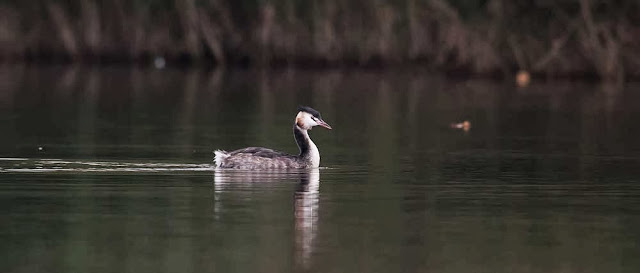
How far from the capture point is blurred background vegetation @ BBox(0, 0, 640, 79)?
40531 millimetres

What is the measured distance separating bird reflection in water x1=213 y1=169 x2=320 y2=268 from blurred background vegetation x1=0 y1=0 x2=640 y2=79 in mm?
22321

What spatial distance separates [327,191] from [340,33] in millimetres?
30675

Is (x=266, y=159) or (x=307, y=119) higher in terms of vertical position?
(x=307, y=119)

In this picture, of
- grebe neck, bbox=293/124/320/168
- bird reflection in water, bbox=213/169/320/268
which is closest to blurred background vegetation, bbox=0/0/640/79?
grebe neck, bbox=293/124/320/168

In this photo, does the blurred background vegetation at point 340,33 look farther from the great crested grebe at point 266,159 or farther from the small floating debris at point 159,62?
the great crested grebe at point 266,159

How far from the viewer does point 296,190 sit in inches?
631

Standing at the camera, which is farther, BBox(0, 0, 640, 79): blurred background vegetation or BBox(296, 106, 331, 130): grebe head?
BBox(0, 0, 640, 79): blurred background vegetation

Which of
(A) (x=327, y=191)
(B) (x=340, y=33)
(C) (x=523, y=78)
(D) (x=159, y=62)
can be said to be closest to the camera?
(A) (x=327, y=191)

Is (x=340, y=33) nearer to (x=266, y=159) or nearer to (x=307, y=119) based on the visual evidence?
(x=307, y=119)

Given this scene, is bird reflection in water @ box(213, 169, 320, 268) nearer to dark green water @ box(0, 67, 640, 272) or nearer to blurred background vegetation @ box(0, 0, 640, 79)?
dark green water @ box(0, 67, 640, 272)

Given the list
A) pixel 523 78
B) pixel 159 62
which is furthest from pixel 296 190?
pixel 159 62

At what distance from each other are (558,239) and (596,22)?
27.2 metres

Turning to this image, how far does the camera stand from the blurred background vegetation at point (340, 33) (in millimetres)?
40531

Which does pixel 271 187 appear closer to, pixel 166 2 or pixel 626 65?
pixel 626 65
